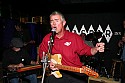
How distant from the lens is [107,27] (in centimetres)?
862

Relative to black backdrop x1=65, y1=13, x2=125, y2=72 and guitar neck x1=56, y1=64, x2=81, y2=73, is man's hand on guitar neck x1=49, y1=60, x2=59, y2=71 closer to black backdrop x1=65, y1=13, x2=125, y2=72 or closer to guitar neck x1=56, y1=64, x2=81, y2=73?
guitar neck x1=56, y1=64, x2=81, y2=73

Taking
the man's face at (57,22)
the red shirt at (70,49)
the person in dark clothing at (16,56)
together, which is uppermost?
the man's face at (57,22)

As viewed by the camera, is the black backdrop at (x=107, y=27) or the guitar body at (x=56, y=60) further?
the black backdrop at (x=107, y=27)

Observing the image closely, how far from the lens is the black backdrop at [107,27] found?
8.45 metres

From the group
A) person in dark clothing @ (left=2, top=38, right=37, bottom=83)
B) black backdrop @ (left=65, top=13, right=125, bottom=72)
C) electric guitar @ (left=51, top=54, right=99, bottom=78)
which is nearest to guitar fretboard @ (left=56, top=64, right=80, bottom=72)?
electric guitar @ (left=51, top=54, right=99, bottom=78)

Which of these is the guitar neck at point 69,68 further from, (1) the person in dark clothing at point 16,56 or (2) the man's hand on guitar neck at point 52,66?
(1) the person in dark clothing at point 16,56

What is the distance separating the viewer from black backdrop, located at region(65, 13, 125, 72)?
8445mm

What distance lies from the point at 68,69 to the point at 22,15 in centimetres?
642

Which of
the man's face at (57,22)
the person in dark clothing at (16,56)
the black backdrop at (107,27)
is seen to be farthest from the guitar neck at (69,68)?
the black backdrop at (107,27)

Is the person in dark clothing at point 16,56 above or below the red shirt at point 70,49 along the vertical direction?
below

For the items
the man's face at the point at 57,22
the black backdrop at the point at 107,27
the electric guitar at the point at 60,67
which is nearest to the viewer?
the electric guitar at the point at 60,67

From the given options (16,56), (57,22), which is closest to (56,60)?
(57,22)

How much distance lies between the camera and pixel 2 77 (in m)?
4.52

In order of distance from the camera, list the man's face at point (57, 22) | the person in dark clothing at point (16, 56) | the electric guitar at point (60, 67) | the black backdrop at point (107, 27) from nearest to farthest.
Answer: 1. the electric guitar at point (60, 67)
2. the man's face at point (57, 22)
3. the person in dark clothing at point (16, 56)
4. the black backdrop at point (107, 27)
